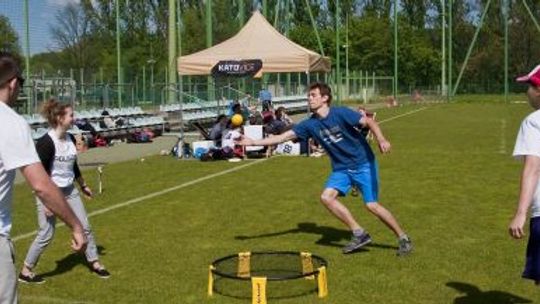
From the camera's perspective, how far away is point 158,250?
9031 mm

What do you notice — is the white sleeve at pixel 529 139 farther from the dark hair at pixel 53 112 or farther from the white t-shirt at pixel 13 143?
the dark hair at pixel 53 112

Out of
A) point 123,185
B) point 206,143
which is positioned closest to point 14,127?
point 123,185

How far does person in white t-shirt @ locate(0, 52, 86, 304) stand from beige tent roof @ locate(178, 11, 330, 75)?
20.0 m

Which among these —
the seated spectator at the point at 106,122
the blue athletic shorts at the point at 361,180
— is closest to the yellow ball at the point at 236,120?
the seated spectator at the point at 106,122

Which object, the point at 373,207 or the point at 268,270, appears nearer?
the point at 268,270

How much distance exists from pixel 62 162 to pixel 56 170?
97 mm

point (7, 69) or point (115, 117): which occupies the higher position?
point (7, 69)

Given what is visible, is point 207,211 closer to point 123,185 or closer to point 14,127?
point 123,185

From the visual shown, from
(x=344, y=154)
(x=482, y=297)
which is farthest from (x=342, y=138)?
(x=482, y=297)

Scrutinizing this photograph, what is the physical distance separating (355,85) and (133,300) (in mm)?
67236

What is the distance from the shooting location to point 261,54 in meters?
25.0

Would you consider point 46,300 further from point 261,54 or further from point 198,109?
point 198,109

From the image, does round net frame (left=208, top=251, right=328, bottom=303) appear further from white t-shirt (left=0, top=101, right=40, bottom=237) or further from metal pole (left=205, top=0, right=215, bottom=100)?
metal pole (left=205, top=0, right=215, bottom=100)

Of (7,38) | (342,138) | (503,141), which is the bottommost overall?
(503,141)
